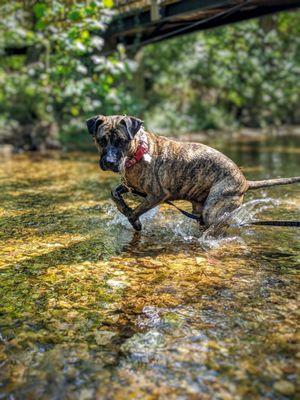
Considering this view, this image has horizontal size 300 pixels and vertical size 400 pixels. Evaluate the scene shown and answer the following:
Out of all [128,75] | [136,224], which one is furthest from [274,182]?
[128,75]

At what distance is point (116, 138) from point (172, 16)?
6.46 metres

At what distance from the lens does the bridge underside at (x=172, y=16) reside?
9.56 m

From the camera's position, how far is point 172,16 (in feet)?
33.8

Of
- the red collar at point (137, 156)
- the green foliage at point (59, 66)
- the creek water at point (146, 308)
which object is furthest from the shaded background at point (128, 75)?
the creek water at point (146, 308)

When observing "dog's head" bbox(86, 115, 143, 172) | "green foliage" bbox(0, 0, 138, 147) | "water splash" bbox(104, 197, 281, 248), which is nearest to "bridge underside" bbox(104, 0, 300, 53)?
"green foliage" bbox(0, 0, 138, 147)

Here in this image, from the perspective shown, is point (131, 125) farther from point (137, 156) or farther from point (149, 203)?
point (149, 203)

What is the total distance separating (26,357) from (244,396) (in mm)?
1327

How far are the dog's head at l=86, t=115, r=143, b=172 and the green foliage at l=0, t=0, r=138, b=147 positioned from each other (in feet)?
17.1

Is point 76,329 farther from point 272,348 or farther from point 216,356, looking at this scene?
point 272,348

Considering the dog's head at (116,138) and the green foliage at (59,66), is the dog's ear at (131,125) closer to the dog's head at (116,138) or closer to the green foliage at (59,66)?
the dog's head at (116,138)

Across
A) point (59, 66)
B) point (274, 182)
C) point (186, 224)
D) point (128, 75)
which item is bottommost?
point (186, 224)

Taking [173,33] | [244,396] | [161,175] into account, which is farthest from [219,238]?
[173,33]

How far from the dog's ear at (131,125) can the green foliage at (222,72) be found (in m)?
13.5

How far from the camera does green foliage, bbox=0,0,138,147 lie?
33.0 feet
